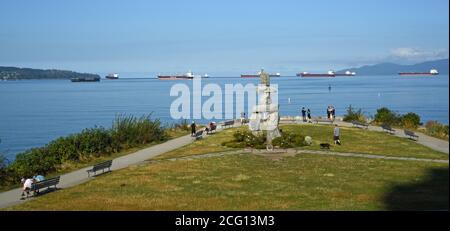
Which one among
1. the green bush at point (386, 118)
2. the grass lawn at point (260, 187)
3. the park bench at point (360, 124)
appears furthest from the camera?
the green bush at point (386, 118)

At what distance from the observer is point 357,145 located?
28297 mm

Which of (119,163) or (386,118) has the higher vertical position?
(386,118)

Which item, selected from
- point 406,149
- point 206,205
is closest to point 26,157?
point 206,205

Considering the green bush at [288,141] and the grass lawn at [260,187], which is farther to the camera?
the green bush at [288,141]

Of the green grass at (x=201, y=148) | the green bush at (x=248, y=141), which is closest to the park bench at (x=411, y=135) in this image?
the green bush at (x=248, y=141)

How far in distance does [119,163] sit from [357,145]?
1308 centimetres

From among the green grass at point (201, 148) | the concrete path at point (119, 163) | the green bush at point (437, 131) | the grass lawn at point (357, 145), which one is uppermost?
the green bush at point (437, 131)

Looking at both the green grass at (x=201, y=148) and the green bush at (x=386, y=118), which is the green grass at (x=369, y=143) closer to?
the green bush at (x=386, y=118)

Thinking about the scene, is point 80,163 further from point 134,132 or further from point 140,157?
point 134,132

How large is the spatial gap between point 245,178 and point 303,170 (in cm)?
291

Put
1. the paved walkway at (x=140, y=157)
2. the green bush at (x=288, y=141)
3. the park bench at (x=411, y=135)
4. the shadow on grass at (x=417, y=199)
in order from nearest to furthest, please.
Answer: the shadow on grass at (x=417, y=199) → the paved walkway at (x=140, y=157) → the green bush at (x=288, y=141) → the park bench at (x=411, y=135)

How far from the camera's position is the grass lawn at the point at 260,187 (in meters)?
13.6

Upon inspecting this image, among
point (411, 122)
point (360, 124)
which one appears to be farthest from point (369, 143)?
point (411, 122)

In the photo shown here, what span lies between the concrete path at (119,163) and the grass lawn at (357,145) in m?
0.96
